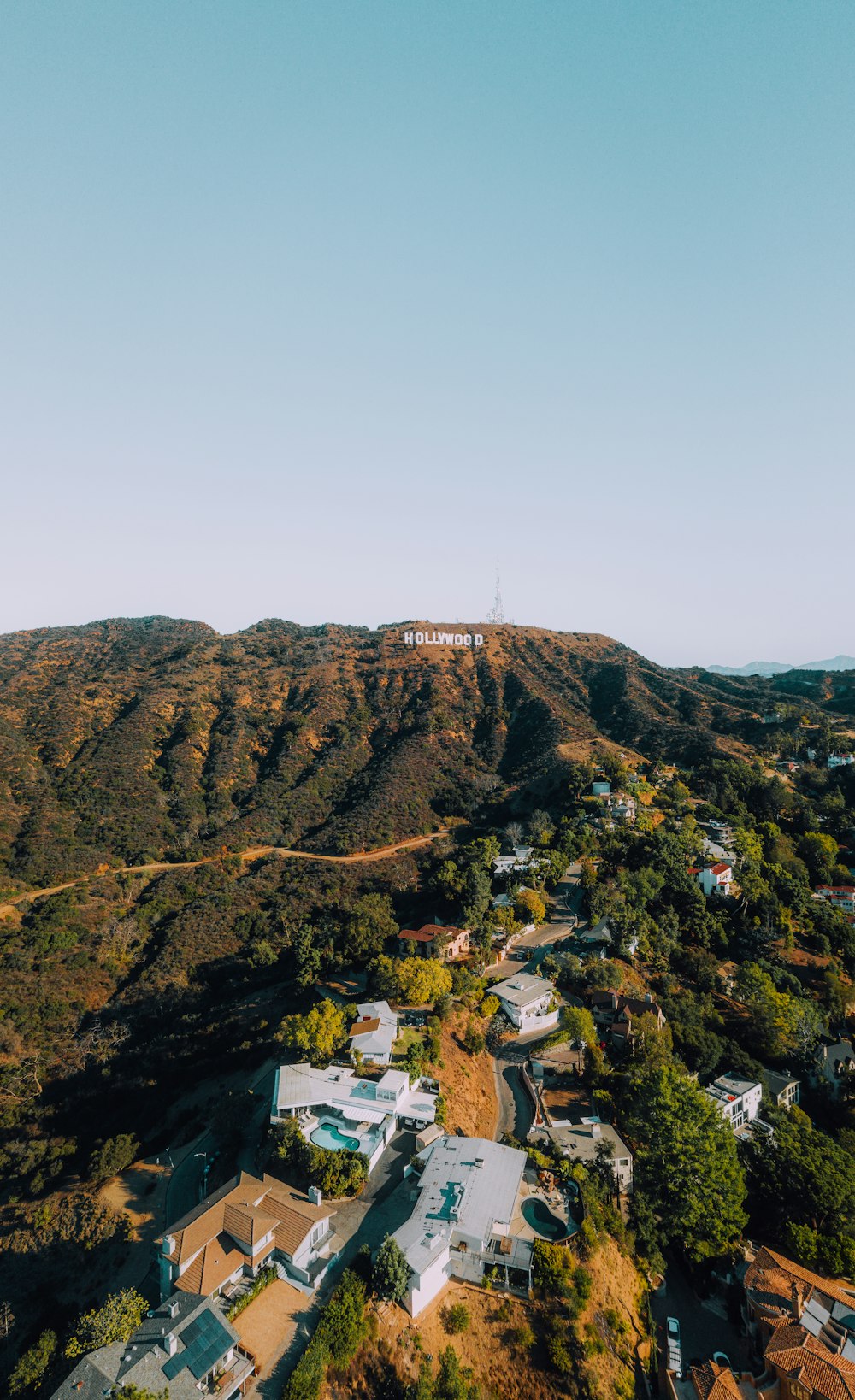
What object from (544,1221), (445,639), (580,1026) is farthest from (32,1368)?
(445,639)

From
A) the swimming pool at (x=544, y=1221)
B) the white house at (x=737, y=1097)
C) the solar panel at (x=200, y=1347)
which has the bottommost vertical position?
the white house at (x=737, y=1097)

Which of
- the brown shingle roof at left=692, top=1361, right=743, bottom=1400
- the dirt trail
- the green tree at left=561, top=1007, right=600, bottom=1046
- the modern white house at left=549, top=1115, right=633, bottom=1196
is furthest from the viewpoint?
the dirt trail

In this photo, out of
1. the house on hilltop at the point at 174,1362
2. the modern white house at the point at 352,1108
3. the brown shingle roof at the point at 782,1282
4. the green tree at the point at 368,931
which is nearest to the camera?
the house on hilltop at the point at 174,1362

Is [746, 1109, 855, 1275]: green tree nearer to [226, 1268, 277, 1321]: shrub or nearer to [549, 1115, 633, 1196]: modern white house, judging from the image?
[549, 1115, 633, 1196]: modern white house

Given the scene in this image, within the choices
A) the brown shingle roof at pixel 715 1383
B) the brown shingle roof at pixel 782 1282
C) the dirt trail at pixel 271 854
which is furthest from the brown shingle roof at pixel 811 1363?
the dirt trail at pixel 271 854

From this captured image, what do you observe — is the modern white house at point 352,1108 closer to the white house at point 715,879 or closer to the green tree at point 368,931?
the green tree at point 368,931

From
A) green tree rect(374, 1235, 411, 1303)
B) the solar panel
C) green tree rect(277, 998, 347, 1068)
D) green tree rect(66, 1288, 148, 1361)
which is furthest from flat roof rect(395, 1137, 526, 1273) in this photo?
green tree rect(66, 1288, 148, 1361)

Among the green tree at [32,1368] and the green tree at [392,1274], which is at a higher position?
the green tree at [392,1274]
